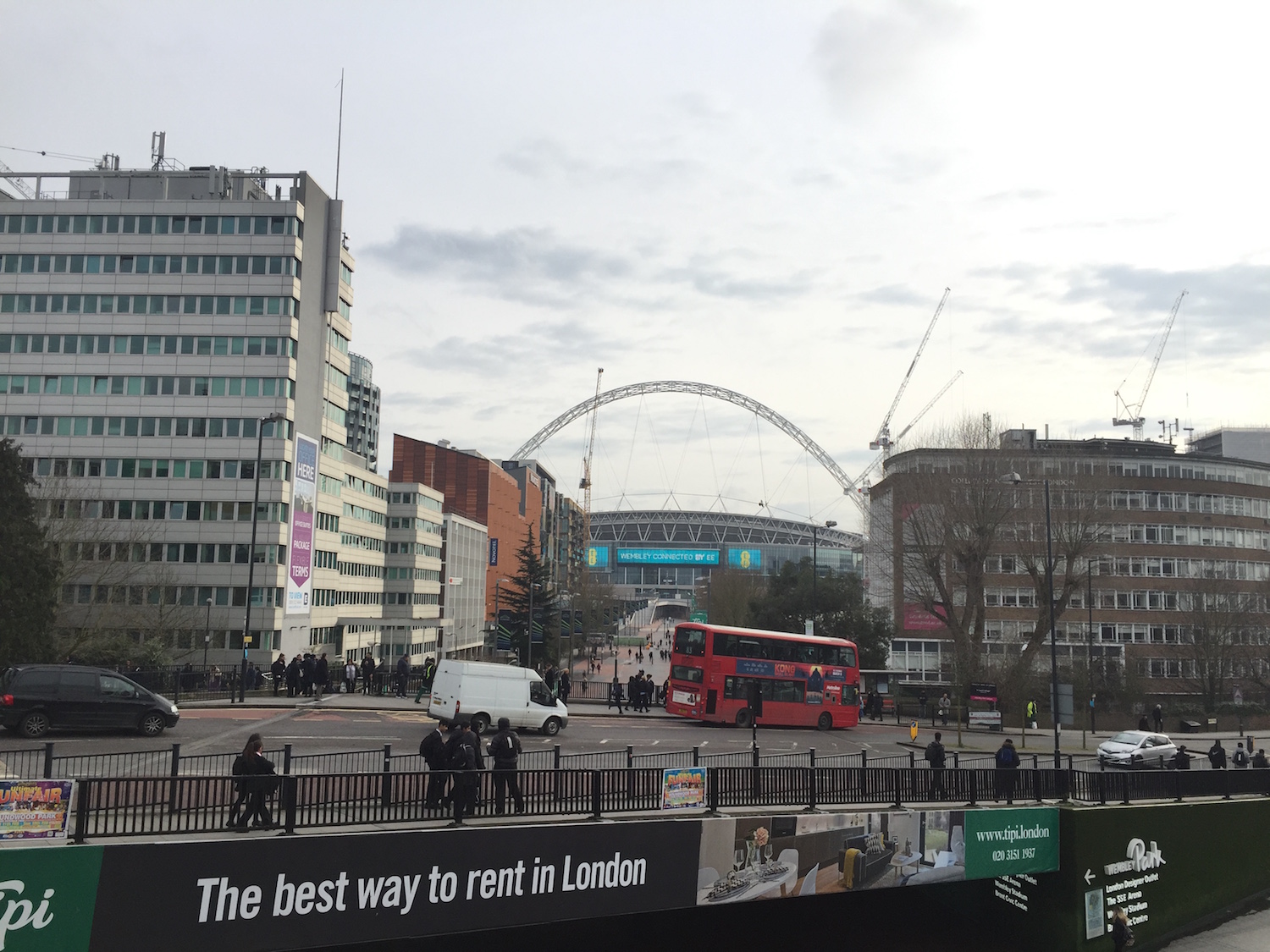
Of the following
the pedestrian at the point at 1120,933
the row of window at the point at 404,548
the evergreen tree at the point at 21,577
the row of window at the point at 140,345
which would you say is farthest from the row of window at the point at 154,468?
the pedestrian at the point at 1120,933

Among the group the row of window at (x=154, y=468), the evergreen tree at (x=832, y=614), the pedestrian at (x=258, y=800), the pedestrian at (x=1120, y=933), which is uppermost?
the row of window at (x=154, y=468)

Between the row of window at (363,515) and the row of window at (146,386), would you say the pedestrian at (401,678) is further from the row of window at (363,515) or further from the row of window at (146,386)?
the row of window at (363,515)

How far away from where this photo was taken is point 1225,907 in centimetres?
2666

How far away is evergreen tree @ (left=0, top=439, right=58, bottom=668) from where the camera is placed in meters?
34.7

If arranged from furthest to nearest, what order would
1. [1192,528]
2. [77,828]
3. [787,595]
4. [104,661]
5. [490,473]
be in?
[490,473]
[1192,528]
[787,595]
[104,661]
[77,828]

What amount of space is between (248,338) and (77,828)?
5130 centimetres

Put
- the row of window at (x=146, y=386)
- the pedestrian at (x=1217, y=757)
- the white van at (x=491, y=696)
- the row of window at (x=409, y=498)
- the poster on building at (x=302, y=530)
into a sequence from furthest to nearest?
the row of window at (x=409, y=498) < the row of window at (x=146, y=386) < the poster on building at (x=302, y=530) < the pedestrian at (x=1217, y=757) < the white van at (x=491, y=696)

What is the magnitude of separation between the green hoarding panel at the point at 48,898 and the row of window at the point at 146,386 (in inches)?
1969

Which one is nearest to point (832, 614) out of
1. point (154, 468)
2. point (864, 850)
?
point (154, 468)

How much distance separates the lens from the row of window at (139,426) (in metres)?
58.3

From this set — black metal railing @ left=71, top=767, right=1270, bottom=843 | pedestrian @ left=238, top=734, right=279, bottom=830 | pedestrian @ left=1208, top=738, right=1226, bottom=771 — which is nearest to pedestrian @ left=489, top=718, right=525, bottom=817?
black metal railing @ left=71, top=767, right=1270, bottom=843

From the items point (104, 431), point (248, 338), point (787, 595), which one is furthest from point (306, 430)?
point (787, 595)

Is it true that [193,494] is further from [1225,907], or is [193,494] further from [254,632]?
[1225,907]

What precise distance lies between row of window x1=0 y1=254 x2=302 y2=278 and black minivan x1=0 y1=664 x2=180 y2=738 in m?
38.6
